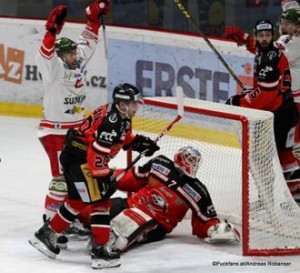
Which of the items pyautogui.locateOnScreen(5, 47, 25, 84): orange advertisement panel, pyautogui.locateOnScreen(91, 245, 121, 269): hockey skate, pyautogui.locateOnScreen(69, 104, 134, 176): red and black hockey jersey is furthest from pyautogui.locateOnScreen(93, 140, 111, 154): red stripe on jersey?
pyautogui.locateOnScreen(5, 47, 25, 84): orange advertisement panel

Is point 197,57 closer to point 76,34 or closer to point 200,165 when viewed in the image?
point 76,34

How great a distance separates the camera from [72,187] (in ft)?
20.1

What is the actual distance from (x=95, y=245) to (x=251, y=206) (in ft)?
2.77

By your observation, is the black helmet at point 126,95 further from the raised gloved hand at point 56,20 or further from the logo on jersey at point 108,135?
the raised gloved hand at point 56,20

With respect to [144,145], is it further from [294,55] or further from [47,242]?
[294,55]

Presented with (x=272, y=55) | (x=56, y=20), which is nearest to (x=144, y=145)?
(x=56, y=20)

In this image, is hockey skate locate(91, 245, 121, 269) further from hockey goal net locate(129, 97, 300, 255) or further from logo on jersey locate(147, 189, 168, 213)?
hockey goal net locate(129, 97, 300, 255)

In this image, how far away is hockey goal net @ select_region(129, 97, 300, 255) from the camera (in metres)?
6.20

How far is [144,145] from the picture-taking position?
6.38 metres

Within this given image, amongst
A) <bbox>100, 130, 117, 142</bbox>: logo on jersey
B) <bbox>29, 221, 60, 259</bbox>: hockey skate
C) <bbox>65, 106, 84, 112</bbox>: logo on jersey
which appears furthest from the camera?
<bbox>65, 106, 84, 112</bbox>: logo on jersey

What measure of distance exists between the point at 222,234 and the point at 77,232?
2.66 ft

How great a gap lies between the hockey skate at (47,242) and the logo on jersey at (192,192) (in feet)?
2.46

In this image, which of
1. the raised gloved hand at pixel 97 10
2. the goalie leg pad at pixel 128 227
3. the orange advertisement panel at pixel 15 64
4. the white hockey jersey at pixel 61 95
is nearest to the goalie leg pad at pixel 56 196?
the white hockey jersey at pixel 61 95

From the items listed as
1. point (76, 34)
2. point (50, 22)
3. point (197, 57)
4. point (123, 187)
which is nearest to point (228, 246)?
point (123, 187)
